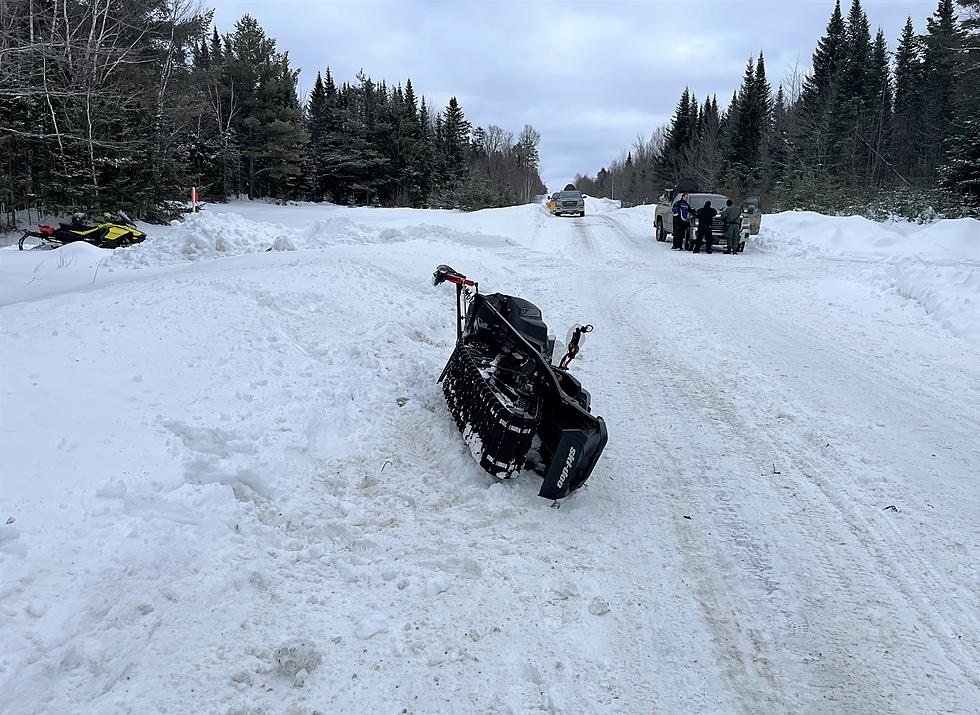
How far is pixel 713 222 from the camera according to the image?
18641 millimetres

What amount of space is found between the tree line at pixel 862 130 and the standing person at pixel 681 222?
12609 millimetres

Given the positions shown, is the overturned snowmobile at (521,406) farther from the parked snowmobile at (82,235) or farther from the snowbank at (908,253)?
the parked snowmobile at (82,235)

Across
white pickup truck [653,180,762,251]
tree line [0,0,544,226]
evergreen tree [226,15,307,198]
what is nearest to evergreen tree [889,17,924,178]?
white pickup truck [653,180,762,251]

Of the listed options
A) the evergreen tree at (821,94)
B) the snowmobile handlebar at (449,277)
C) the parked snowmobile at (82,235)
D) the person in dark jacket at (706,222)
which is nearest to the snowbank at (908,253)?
the person in dark jacket at (706,222)

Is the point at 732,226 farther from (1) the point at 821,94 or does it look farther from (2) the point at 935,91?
(1) the point at 821,94

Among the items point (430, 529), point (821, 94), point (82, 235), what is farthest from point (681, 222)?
point (821, 94)

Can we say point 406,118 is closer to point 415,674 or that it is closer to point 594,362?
point 594,362

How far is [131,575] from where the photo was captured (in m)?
3.02

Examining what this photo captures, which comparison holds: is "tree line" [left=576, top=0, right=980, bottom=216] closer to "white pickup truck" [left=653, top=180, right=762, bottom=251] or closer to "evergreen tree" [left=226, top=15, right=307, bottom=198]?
"white pickup truck" [left=653, top=180, right=762, bottom=251]

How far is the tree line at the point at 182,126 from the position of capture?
65.1 feet

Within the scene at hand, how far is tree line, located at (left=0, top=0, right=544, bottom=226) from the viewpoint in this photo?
781 inches

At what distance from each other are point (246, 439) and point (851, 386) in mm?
5856

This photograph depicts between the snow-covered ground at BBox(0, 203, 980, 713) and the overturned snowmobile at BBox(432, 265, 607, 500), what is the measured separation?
215 millimetres

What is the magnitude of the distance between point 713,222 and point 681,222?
1086 millimetres
